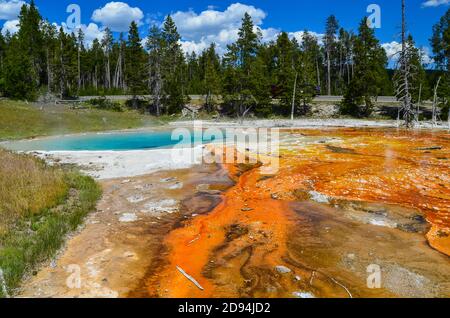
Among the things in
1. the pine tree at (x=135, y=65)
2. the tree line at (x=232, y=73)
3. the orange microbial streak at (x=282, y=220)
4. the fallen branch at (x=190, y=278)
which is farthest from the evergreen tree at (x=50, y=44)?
the fallen branch at (x=190, y=278)

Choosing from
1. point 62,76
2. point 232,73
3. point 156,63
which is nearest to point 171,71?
point 156,63

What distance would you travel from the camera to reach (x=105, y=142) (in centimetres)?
2900

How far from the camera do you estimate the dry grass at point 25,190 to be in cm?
930

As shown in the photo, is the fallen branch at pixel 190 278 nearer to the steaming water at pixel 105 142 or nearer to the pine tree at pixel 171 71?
the steaming water at pixel 105 142

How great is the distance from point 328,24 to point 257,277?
85.2 meters

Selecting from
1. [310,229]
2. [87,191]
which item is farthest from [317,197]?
[87,191]

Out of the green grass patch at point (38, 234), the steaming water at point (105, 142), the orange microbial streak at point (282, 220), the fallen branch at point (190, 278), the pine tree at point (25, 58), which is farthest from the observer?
the pine tree at point (25, 58)

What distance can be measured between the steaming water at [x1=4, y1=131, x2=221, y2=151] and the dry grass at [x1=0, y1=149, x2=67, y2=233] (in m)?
11.7

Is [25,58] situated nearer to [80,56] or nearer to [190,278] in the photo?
[80,56]

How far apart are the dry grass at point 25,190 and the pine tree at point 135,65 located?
41.5 m

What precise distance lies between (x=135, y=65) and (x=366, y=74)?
3383 centimetres

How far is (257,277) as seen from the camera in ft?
21.3

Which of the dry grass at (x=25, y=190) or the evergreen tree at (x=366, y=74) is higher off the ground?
the evergreen tree at (x=366, y=74)
